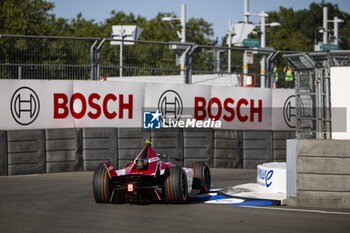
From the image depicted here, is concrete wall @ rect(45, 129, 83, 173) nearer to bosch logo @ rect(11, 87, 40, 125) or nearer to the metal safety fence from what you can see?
bosch logo @ rect(11, 87, 40, 125)

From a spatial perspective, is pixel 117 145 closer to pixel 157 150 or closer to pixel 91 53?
pixel 157 150

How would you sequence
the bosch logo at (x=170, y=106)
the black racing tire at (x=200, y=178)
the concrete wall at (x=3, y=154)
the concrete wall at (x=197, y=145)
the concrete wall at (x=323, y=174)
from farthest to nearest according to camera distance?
1. the concrete wall at (x=197, y=145)
2. the bosch logo at (x=170, y=106)
3. the concrete wall at (x=3, y=154)
4. the black racing tire at (x=200, y=178)
5. the concrete wall at (x=323, y=174)

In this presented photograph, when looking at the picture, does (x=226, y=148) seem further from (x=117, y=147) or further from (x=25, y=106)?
(x=25, y=106)

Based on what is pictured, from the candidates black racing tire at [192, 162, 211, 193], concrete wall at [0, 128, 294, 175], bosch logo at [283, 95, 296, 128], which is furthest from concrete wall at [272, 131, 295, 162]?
black racing tire at [192, 162, 211, 193]

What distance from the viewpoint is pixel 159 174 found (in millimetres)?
10438

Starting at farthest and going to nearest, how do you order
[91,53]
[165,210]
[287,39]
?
[287,39]
[91,53]
[165,210]

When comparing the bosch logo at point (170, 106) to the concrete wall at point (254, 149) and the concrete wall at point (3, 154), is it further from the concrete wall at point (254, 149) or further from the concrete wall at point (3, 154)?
the concrete wall at point (3, 154)

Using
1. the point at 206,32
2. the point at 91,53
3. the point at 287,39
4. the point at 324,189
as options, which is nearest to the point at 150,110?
the point at 91,53

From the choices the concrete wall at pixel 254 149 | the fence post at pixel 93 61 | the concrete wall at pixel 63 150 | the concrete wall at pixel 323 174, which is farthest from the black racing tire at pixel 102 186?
the concrete wall at pixel 254 149

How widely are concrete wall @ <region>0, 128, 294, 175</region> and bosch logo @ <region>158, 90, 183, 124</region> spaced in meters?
0.41

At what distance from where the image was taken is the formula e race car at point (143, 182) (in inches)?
402

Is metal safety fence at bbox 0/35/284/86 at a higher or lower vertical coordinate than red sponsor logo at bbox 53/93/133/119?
higher

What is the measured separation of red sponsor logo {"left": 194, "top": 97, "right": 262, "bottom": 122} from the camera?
18.0 m

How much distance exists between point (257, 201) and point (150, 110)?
6927 millimetres
